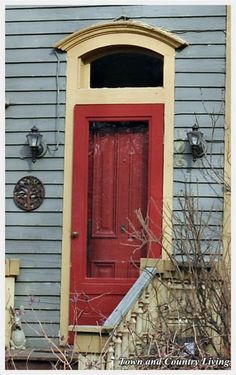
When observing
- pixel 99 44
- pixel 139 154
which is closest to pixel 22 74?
pixel 99 44

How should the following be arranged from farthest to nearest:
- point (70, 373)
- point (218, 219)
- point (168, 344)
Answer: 1. point (218, 219)
2. point (168, 344)
3. point (70, 373)

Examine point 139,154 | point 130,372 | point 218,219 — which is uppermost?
point 139,154

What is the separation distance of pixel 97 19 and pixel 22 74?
0.92m

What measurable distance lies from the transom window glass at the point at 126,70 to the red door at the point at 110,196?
318 millimetres

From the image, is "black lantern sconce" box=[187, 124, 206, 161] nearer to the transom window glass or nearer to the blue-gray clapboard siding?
the blue-gray clapboard siding

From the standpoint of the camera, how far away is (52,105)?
9172mm

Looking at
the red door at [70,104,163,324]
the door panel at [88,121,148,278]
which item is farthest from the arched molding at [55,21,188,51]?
the door panel at [88,121,148,278]

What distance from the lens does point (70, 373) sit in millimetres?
6340

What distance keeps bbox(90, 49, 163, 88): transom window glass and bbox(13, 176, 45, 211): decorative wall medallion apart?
3.80 feet

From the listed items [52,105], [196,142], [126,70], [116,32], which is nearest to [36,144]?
[52,105]

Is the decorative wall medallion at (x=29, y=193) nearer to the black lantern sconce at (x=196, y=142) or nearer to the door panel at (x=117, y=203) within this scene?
the door panel at (x=117, y=203)

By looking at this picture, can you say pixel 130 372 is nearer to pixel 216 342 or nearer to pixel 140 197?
pixel 216 342

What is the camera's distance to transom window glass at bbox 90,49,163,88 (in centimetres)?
925

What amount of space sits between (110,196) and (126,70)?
1.30 metres
